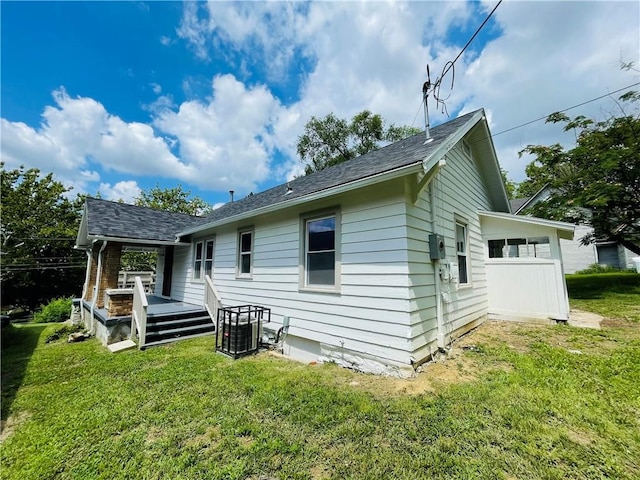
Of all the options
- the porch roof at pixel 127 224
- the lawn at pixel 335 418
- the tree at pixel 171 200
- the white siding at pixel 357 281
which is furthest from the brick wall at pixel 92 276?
the tree at pixel 171 200

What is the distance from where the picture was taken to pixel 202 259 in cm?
917

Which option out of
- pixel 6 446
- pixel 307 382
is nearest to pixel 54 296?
pixel 6 446

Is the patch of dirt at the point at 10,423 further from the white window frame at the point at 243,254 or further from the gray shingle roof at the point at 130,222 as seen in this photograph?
the gray shingle roof at the point at 130,222

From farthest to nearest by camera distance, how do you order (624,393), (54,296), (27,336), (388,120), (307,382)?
(388,120) < (54,296) < (27,336) < (307,382) < (624,393)

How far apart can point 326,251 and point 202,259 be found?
18.9 ft

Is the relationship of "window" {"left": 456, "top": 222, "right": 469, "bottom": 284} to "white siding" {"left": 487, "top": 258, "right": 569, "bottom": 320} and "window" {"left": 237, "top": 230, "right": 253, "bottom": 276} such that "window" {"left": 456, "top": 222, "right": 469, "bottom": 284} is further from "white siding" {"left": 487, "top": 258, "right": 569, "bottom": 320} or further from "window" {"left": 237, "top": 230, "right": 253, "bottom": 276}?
"window" {"left": 237, "top": 230, "right": 253, "bottom": 276}

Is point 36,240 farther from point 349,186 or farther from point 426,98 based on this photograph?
point 426,98

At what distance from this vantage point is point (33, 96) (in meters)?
8.88

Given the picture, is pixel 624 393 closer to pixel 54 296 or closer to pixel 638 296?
pixel 638 296

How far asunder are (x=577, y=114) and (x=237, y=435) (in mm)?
18595

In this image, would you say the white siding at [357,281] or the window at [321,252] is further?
the window at [321,252]

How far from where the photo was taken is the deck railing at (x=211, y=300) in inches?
294

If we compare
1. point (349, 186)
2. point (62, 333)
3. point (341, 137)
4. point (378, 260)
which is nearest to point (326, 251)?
point (378, 260)

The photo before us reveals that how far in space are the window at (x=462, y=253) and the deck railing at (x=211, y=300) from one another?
20.4 feet
